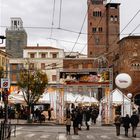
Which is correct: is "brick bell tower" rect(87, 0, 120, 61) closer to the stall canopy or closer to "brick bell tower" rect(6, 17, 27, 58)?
"brick bell tower" rect(6, 17, 27, 58)

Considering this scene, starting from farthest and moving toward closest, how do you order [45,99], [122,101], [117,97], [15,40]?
[15,40] → [45,99] → [117,97] → [122,101]

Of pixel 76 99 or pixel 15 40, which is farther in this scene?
pixel 15 40

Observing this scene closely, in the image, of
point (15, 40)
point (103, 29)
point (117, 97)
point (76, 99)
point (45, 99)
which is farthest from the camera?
point (103, 29)

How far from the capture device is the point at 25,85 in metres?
55.4

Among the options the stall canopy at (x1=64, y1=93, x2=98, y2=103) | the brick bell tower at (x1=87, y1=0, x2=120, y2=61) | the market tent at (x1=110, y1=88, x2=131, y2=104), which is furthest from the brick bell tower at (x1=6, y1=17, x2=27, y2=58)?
the market tent at (x1=110, y1=88, x2=131, y2=104)

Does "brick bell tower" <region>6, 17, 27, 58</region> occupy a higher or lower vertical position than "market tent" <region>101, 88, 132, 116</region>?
higher

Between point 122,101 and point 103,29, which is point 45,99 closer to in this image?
point 122,101

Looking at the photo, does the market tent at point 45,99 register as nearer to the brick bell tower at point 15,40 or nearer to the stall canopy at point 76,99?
the stall canopy at point 76,99

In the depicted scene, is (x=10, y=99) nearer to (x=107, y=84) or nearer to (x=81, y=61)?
(x=107, y=84)

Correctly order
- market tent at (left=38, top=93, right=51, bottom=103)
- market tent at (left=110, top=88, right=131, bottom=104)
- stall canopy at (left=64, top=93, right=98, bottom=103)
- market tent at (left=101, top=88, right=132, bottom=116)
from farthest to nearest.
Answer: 1. stall canopy at (left=64, top=93, right=98, bottom=103)
2. market tent at (left=38, top=93, right=51, bottom=103)
3. market tent at (left=110, top=88, right=131, bottom=104)
4. market tent at (left=101, top=88, right=132, bottom=116)

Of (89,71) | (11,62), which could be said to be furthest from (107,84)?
(11,62)

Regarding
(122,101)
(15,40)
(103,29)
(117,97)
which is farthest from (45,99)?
(103,29)

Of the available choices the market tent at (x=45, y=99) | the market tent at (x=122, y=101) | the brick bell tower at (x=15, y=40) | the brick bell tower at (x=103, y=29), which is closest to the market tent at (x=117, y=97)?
the market tent at (x=122, y=101)

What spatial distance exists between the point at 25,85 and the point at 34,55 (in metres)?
70.6
